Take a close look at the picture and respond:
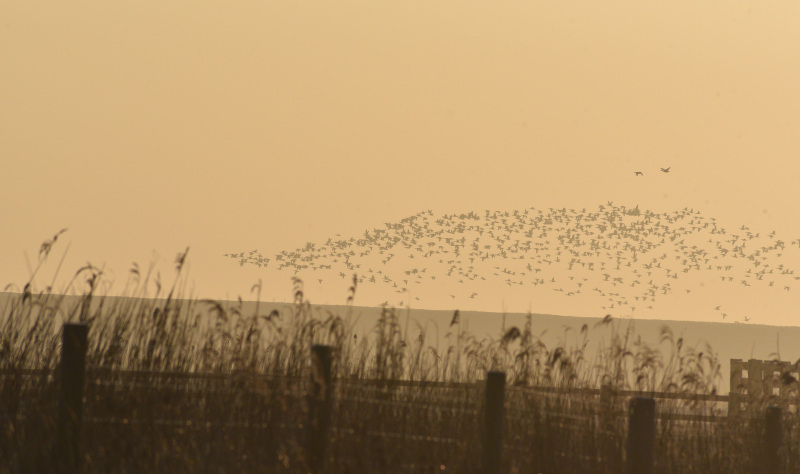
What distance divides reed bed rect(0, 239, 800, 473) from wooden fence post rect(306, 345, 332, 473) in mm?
71

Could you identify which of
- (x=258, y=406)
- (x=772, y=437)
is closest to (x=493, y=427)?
(x=258, y=406)

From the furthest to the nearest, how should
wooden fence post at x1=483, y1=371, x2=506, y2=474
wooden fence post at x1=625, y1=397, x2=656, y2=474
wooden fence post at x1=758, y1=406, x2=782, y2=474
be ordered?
wooden fence post at x1=758, y1=406, x2=782, y2=474, wooden fence post at x1=483, y1=371, x2=506, y2=474, wooden fence post at x1=625, y1=397, x2=656, y2=474

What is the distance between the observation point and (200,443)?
8344 mm

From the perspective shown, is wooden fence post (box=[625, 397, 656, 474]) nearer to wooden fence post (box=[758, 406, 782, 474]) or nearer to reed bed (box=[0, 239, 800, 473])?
reed bed (box=[0, 239, 800, 473])

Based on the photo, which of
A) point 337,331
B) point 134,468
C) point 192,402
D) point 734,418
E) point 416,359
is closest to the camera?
point 134,468

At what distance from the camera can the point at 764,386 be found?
50.8ft

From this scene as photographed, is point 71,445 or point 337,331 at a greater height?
point 337,331

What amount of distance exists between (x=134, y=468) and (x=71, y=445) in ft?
2.19

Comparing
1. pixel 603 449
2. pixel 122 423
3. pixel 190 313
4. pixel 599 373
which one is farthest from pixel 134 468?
pixel 599 373

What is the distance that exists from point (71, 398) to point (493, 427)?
2786mm

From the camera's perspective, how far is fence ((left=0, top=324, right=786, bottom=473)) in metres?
7.46

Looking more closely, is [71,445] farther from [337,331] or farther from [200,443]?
[337,331]

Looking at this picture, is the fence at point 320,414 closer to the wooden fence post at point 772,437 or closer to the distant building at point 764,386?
the wooden fence post at point 772,437

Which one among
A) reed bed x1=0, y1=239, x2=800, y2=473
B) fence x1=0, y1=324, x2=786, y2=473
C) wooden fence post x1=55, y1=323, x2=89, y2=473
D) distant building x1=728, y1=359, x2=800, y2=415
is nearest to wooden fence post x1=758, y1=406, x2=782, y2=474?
fence x1=0, y1=324, x2=786, y2=473
